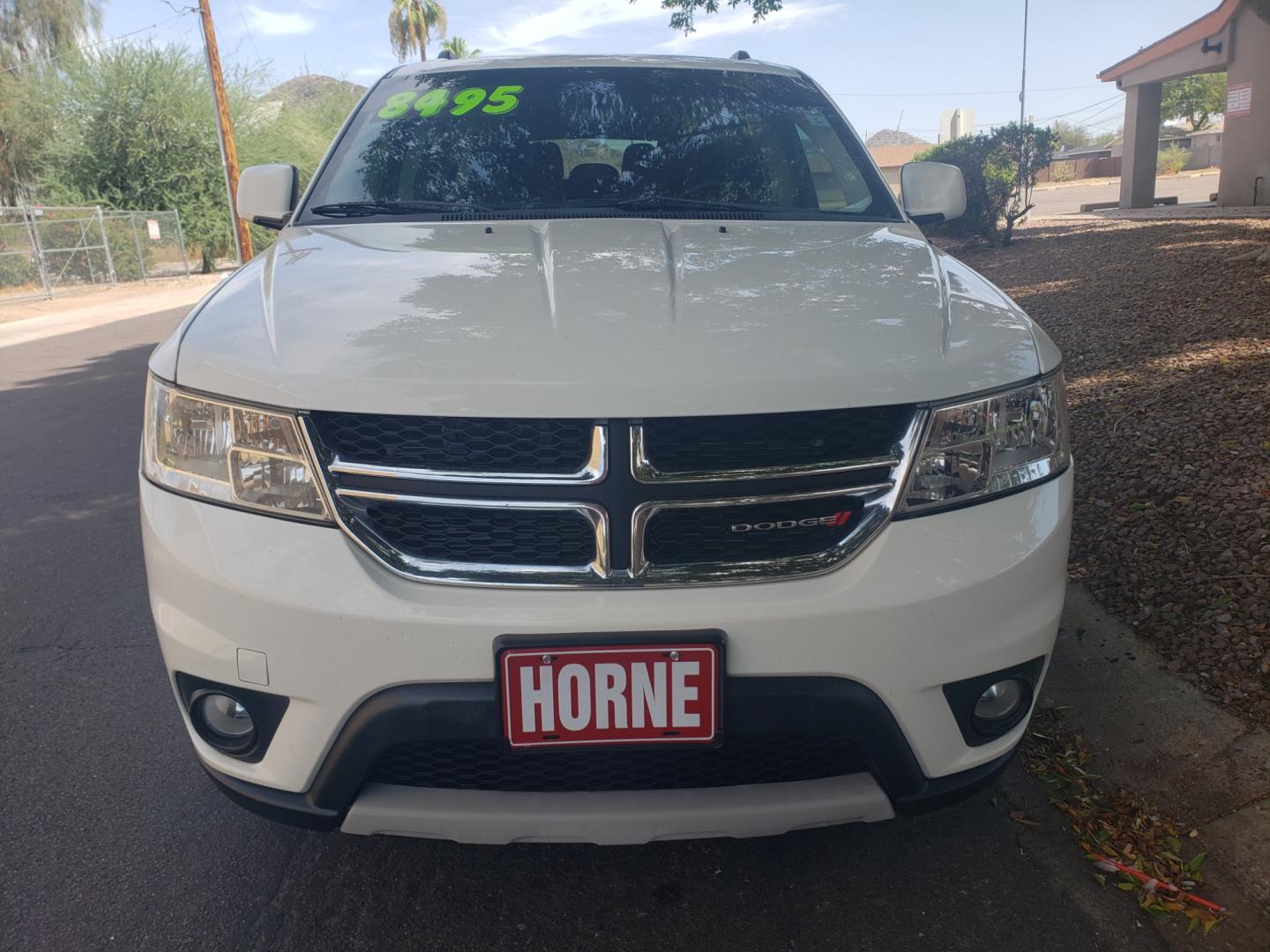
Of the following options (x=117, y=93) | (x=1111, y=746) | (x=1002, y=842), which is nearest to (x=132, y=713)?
(x=1002, y=842)

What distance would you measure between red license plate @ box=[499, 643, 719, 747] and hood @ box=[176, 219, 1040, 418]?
0.40 m

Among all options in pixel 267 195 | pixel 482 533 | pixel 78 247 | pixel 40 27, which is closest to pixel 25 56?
pixel 40 27

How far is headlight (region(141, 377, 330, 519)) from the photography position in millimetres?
1711

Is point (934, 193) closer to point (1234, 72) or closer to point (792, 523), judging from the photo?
point (792, 523)

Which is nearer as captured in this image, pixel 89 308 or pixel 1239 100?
pixel 1239 100

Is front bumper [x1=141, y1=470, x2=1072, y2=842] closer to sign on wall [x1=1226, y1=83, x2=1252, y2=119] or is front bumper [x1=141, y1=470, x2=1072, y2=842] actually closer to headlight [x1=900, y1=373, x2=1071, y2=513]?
headlight [x1=900, y1=373, x2=1071, y2=513]

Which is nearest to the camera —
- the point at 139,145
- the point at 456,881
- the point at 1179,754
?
the point at 456,881

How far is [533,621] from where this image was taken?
5.26 ft

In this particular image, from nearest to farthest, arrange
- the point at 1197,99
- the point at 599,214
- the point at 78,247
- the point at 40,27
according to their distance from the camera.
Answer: the point at 599,214 < the point at 78,247 < the point at 40,27 < the point at 1197,99

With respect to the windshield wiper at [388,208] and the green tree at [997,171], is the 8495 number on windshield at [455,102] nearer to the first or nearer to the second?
the windshield wiper at [388,208]

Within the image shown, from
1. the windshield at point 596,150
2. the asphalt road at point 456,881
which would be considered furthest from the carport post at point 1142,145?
the asphalt road at point 456,881

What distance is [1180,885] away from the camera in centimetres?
208

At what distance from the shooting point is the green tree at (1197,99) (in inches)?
2581

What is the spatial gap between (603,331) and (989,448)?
743 mm
